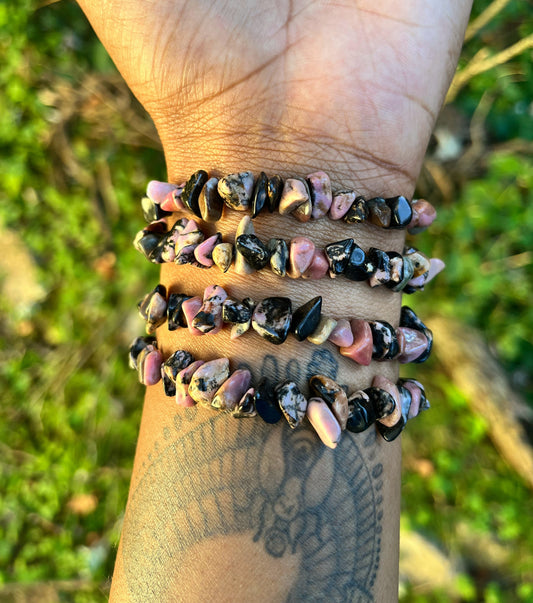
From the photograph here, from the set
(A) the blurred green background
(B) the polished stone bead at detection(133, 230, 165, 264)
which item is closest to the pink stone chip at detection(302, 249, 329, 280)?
(B) the polished stone bead at detection(133, 230, 165, 264)

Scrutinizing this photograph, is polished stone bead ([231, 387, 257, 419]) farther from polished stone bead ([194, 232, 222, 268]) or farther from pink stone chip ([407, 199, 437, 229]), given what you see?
pink stone chip ([407, 199, 437, 229])

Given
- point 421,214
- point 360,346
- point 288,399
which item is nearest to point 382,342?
point 360,346

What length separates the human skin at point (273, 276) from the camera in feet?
3.62

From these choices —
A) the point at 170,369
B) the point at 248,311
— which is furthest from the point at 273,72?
the point at 170,369

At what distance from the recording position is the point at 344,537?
1.12 m

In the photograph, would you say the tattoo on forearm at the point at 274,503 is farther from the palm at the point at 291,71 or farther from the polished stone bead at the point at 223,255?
the palm at the point at 291,71

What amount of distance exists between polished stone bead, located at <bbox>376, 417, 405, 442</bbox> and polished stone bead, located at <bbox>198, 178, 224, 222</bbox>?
646 millimetres

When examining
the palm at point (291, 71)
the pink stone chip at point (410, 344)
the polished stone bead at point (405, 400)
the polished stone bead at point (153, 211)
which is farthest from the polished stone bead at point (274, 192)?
the polished stone bead at point (405, 400)

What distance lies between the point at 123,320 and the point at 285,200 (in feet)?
5.86

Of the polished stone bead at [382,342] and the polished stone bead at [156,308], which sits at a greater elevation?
the polished stone bead at [382,342]

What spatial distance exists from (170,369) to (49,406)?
1780 mm

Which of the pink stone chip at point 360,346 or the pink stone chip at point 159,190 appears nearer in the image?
the pink stone chip at point 360,346

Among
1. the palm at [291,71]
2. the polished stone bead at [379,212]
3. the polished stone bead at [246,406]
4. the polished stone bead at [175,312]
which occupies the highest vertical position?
the palm at [291,71]

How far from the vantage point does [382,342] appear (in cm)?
118
